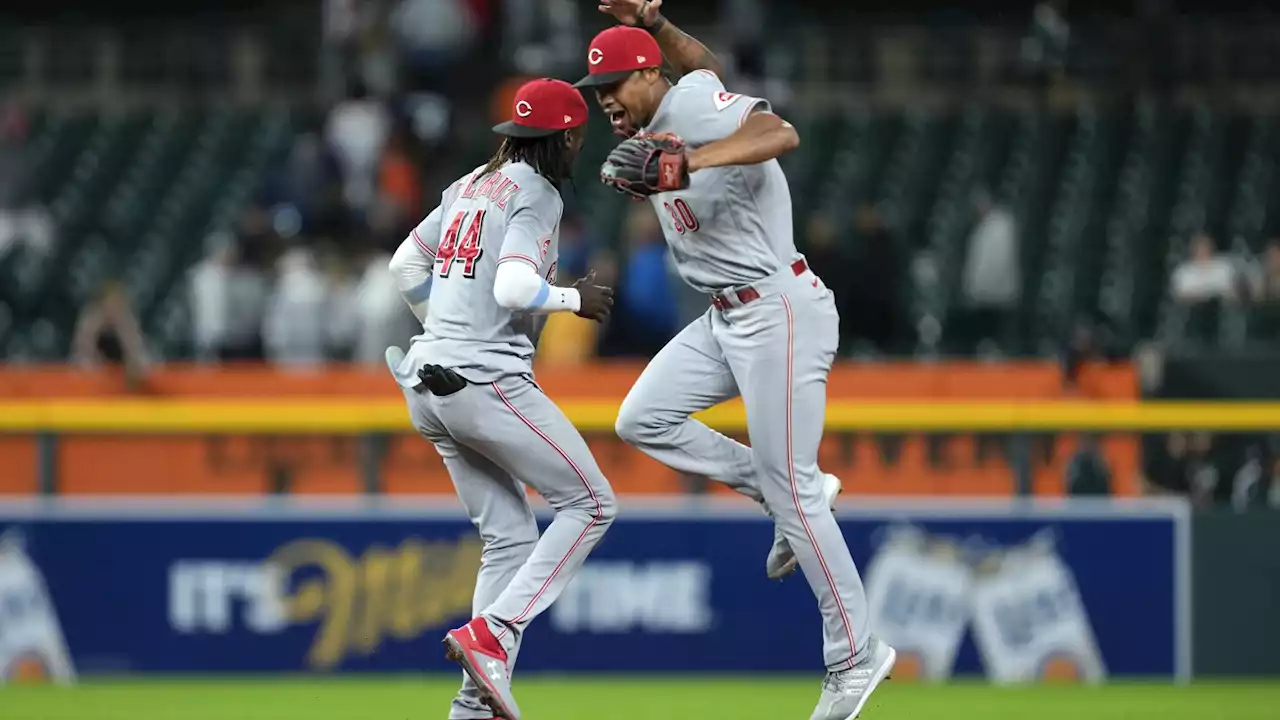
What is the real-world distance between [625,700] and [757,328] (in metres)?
2.50

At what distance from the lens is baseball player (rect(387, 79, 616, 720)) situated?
6.57 metres

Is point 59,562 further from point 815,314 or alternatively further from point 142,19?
point 142,19

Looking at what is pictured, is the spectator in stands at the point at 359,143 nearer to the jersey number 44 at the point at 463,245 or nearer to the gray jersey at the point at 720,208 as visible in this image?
the jersey number 44 at the point at 463,245

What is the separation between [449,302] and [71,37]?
50.0 feet

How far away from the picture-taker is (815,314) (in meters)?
6.77

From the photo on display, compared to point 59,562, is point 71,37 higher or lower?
higher

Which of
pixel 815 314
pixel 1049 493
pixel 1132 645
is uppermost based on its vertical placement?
pixel 815 314

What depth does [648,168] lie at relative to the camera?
20.5 ft

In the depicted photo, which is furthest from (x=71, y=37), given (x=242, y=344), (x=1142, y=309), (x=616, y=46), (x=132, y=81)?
(x=616, y=46)

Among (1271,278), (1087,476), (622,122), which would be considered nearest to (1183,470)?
(1087,476)

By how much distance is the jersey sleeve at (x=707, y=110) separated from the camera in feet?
21.5

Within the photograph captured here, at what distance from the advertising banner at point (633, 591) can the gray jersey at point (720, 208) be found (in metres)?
3.01

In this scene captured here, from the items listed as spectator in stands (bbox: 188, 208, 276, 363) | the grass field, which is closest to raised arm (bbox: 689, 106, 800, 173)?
the grass field

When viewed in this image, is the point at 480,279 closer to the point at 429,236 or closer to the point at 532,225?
the point at 532,225
